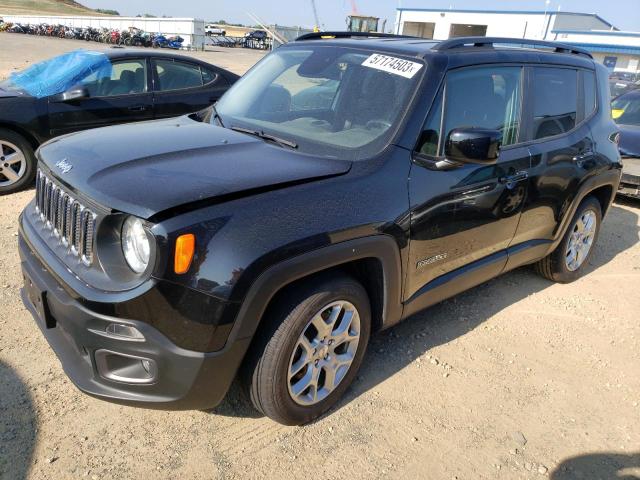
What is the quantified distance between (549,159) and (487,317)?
1.25 m

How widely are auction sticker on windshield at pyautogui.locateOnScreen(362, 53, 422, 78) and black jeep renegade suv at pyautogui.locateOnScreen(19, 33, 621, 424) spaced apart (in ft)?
0.04

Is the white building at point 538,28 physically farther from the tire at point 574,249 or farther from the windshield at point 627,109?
the tire at point 574,249

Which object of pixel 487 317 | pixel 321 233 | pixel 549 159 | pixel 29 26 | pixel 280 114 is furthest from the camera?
pixel 29 26

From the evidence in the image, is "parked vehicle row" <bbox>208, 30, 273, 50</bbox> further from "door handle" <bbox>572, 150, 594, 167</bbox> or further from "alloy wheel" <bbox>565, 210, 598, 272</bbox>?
"door handle" <bbox>572, 150, 594, 167</bbox>

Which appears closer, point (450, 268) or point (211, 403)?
point (211, 403)

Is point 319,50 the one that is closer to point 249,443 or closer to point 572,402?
point 249,443

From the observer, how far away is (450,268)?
320 centimetres

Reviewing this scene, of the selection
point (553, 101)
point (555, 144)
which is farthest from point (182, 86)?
point (555, 144)

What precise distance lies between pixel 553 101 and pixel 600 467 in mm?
2502

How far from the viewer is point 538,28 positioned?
156 feet

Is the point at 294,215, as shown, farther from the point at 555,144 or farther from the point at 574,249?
the point at 574,249

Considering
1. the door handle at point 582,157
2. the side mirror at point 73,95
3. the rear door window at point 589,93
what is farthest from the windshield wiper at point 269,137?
the side mirror at point 73,95

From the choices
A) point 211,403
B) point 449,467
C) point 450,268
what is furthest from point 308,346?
point 450,268

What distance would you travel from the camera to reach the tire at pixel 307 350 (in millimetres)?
2357
